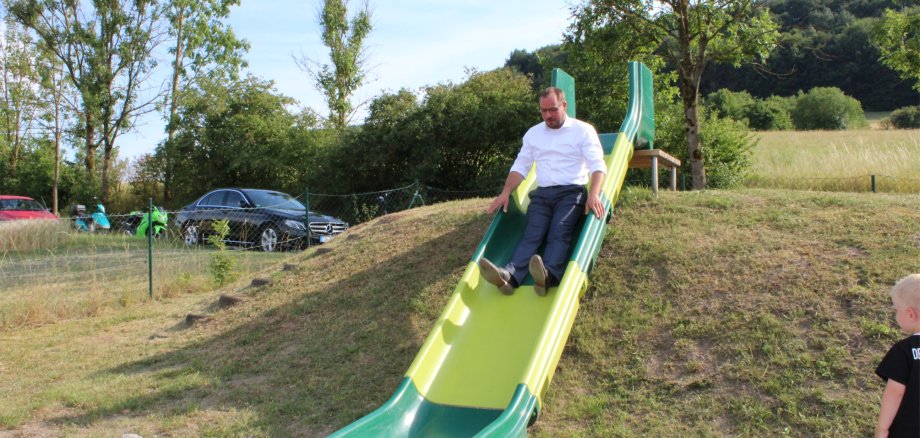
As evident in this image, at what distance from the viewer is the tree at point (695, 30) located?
12570 millimetres

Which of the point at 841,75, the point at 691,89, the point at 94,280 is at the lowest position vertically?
the point at 94,280

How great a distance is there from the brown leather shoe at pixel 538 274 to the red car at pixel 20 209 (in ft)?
70.5

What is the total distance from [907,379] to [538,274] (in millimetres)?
2799

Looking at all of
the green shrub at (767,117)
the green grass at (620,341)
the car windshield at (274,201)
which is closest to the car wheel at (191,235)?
the car windshield at (274,201)

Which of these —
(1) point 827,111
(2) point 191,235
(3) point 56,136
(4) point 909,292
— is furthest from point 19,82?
(1) point 827,111

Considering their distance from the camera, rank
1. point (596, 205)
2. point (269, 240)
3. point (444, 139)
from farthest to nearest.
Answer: point (444, 139) < point (269, 240) < point (596, 205)

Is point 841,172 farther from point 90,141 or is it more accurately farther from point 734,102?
point 734,102

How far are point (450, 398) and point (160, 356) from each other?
4.11 m

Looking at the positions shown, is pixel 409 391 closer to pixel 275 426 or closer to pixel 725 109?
pixel 275 426

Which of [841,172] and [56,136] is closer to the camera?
[841,172]

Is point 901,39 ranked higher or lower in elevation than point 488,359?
higher

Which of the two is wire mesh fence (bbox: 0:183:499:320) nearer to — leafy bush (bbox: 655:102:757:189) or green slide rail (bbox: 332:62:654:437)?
leafy bush (bbox: 655:102:757:189)

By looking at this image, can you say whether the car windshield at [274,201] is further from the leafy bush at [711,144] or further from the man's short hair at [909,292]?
the man's short hair at [909,292]

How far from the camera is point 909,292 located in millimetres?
2830
